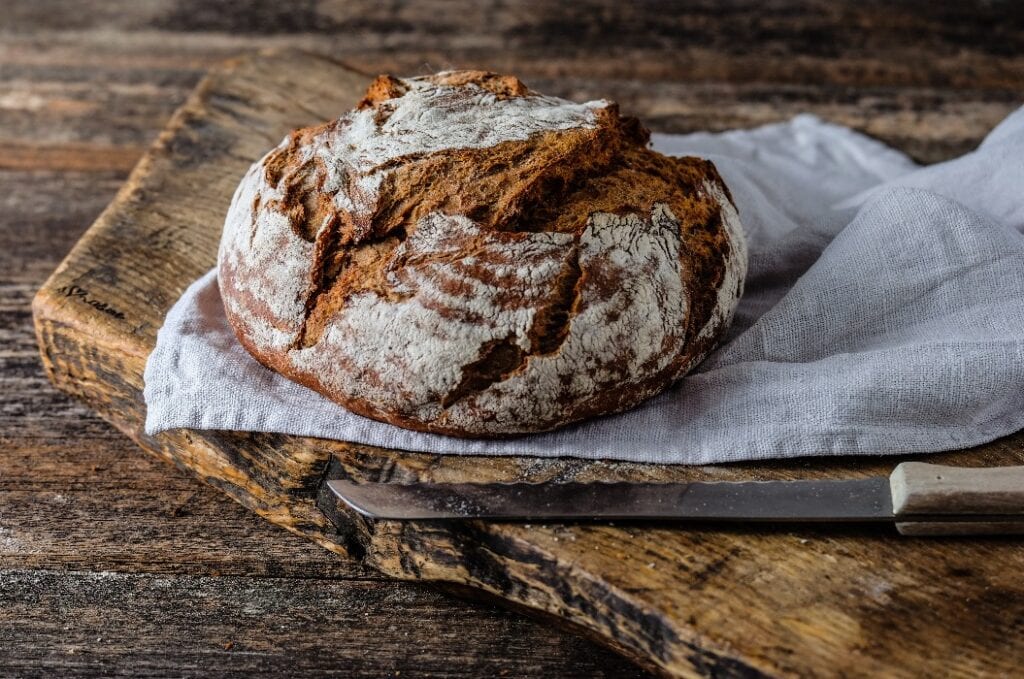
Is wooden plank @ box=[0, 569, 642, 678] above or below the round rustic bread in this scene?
below

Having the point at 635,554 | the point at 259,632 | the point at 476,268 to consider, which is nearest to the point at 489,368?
the point at 476,268

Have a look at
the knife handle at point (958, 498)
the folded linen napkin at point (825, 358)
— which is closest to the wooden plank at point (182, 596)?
the folded linen napkin at point (825, 358)

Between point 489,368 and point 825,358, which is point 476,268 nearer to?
point 489,368

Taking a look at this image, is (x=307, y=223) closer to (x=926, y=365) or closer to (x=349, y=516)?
(x=349, y=516)

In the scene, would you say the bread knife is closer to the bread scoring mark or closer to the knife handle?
the knife handle

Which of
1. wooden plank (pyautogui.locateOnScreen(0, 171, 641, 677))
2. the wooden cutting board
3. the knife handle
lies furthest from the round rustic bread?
the knife handle

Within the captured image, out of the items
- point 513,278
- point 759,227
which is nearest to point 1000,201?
point 759,227
